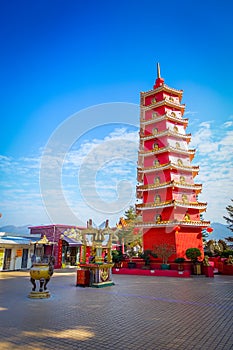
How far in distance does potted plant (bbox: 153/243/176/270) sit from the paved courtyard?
10239 mm

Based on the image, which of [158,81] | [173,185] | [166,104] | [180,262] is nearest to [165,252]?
[180,262]

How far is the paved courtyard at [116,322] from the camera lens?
4.81 m

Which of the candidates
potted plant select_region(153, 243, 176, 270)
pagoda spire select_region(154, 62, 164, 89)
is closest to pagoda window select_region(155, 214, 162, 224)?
potted plant select_region(153, 243, 176, 270)

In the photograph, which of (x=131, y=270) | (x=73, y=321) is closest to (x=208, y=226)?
(x=131, y=270)

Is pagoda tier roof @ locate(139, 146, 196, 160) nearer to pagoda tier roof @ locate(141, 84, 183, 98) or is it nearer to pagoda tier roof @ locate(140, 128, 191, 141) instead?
pagoda tier roof @ locate(140, 128, 191, 141)

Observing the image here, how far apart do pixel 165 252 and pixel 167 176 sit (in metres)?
7.17

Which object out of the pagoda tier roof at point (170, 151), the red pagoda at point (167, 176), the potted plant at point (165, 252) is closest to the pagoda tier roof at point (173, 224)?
the red pagoda at point (167, 176)

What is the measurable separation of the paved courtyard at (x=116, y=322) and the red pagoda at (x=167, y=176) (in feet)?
40.8

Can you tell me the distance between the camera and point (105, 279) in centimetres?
1317

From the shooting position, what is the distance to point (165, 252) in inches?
790

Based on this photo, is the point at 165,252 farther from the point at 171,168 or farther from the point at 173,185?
the point at 171,168

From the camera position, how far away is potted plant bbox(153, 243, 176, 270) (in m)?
19.6

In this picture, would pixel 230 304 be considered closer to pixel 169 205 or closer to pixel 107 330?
pixel 107 330

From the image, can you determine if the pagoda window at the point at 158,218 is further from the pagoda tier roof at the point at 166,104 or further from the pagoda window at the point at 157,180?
the pagoda tier roof at the point at 166,104
